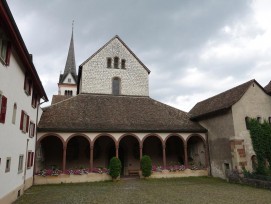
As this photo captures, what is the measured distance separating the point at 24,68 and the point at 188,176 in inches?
609

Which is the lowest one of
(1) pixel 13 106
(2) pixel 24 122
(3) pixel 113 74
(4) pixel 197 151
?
(4) pixel 197 151

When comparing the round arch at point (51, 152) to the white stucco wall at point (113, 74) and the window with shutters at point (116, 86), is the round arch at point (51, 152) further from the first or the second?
the window with shutters at point (116, 86)

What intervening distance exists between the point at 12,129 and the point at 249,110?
1682 cm

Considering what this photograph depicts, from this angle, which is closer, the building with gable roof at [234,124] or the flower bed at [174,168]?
the building with gable roof at [234,124]

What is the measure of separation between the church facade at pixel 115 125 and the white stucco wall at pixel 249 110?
3849 mm

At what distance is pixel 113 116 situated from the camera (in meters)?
21.7

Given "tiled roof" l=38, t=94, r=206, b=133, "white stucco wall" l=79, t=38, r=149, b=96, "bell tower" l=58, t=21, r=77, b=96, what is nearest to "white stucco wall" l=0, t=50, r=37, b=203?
"tiled roof" l=38, t=94, r=206, b=133

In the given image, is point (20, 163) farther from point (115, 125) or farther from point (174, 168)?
point (174, 168)

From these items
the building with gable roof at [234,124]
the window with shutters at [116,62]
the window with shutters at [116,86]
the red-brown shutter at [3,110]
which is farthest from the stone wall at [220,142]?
the red-brown shutter at [3,110]

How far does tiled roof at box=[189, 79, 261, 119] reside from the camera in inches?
768

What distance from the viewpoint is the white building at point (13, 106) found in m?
9.24

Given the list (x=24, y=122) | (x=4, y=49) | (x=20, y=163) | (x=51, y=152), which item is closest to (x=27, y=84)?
(x=24, y=122)

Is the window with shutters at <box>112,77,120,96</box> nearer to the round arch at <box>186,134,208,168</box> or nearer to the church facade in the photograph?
the church facade

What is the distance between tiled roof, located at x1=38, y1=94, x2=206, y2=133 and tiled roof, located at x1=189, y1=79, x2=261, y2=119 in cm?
166
